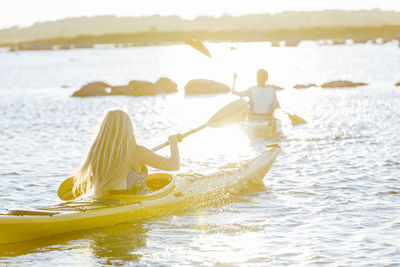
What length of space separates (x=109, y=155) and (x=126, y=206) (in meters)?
1.14

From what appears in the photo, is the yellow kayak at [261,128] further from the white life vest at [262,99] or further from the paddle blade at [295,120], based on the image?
the paddle blade at [295,120]

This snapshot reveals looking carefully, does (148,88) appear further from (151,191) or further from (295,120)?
(151,191)

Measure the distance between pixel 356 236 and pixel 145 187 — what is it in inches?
109

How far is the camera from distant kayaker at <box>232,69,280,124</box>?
1455 cm

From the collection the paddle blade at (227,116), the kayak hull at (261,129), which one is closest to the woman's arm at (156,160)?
the paddle blade at (227,116)

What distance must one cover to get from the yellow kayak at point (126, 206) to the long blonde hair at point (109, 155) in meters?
0.36

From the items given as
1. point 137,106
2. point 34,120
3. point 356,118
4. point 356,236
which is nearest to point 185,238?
point 356,236

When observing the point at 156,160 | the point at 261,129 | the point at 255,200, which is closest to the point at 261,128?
the point at 261,129

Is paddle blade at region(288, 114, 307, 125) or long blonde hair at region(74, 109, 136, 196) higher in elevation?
long blonde hair at region(74, 109, 136, 196)

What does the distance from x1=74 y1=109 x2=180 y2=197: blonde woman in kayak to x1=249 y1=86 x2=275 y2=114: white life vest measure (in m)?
7.34

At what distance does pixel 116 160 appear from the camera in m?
6.86

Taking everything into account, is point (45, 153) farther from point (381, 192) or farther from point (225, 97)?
point (225, 97)

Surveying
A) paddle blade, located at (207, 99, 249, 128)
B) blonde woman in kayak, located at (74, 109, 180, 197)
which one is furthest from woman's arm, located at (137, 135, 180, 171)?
paddle blade, located at (207, 99, 249, 128)

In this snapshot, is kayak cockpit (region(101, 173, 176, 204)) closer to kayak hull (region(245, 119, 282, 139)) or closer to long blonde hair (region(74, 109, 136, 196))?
long blonde hair (region(74, 109, 136, 196))
